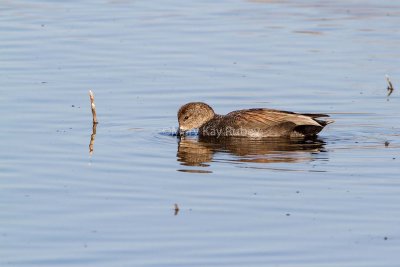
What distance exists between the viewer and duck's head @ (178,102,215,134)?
15.8 m

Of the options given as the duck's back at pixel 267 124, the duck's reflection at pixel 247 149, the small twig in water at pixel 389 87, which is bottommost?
the duck's reflection at pixel 247 149

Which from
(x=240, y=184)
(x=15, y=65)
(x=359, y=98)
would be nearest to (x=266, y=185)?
(x=240, y=184)

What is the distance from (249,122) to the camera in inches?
612

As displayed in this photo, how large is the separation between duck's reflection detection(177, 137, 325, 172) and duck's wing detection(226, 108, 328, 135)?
0.15 metres

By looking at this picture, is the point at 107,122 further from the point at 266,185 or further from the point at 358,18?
the point at 358,18

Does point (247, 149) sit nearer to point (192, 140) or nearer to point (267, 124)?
point (267, 124)

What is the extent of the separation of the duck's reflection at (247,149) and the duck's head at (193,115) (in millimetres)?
171

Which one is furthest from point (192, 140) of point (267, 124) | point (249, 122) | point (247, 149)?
point (247, 149)

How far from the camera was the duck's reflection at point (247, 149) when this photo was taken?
13.8 meters

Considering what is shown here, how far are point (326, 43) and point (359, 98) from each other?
4.52 meters

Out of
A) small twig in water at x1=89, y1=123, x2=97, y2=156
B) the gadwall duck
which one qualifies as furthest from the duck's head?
small twig in water at x1=89, y1=123, x2=97, y2=156

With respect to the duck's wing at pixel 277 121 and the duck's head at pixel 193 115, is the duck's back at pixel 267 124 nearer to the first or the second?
the duck's wing at pixel 277 121

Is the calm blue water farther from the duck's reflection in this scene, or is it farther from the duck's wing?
the duck's wing

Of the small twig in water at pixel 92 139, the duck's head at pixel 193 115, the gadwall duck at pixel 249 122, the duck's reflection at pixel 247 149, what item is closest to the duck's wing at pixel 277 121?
the gadwall duck at pixel 249 122
